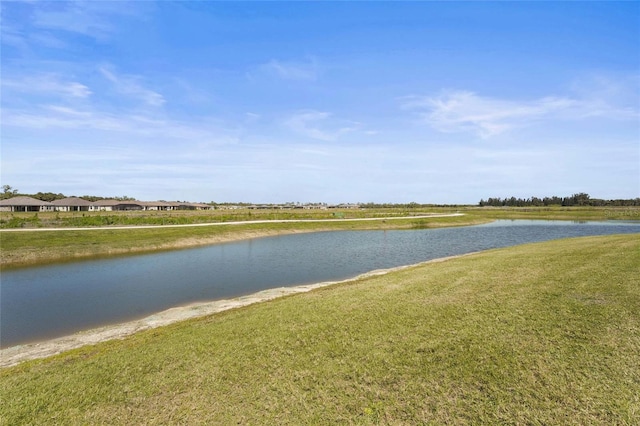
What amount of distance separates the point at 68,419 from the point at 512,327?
395 inches

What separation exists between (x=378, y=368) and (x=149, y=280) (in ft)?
71.2

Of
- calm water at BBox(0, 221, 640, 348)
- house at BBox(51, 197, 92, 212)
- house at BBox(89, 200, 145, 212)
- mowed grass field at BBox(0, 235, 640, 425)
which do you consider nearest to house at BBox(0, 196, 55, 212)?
house at BBox(51, 197, 92, 212)

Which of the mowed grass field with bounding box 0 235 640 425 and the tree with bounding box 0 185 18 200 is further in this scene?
the tree with bounding box 0 185 18 200

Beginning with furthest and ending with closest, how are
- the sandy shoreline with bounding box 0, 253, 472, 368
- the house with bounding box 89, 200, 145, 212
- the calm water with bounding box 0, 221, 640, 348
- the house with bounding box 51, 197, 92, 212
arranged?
the house with bounding box 89, 200, 145, 212 → the house with bounding box 51, 197, 92, 212 → the calm water with bounding box 0, 221, 640, 348 → the sandy shoreline with bounding box 0, 253, 472, 368

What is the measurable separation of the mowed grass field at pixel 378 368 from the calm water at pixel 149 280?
6.97 m

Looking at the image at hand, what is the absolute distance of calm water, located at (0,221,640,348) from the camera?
1614cm

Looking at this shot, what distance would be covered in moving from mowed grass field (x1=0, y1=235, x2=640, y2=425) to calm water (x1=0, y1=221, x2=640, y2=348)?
22.9 ft

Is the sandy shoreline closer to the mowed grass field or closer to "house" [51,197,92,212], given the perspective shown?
the mowed grass field

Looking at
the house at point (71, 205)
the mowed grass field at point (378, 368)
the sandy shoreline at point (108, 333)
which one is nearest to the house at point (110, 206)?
the house at point (71, 205)

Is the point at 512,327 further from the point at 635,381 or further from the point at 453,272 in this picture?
the point at 453,272

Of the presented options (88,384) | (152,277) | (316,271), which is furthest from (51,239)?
(88,384)

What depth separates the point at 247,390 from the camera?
6.91 metres

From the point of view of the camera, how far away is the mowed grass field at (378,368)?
5945 millimetres

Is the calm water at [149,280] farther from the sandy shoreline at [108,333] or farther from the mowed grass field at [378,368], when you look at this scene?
the mowed grass field at [378,368]
